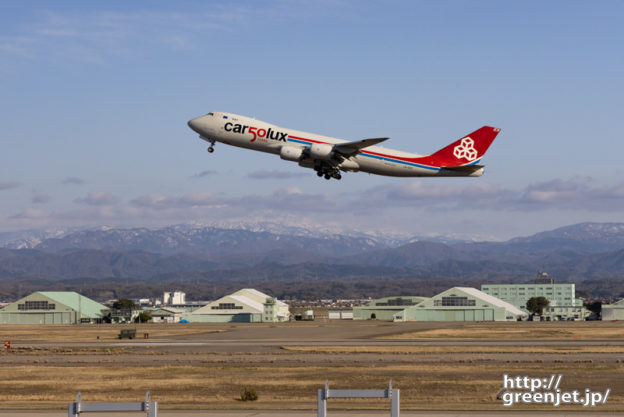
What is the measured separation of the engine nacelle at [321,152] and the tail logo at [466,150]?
1433cm

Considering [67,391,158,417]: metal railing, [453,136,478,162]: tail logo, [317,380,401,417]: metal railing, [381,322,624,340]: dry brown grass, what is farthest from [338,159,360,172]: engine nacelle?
[67,391,158,417]: metal railing

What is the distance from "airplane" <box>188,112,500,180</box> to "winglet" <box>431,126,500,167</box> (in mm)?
2434

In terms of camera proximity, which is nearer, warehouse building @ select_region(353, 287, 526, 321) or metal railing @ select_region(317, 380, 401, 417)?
metal railing @ select_region(317, 380, 401, 417)

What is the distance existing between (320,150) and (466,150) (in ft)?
55.1

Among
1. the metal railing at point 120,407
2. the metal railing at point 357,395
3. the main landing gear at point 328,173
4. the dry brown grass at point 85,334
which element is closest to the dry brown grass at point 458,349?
the main landing gear at point 328,173

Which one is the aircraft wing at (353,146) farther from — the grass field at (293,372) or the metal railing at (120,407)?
the metal railing at (120,407)

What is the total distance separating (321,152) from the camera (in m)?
71.8

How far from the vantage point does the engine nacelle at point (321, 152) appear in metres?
71.8

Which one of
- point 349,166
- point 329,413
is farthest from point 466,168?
point 329,413

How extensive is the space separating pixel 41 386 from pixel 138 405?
30429 mm

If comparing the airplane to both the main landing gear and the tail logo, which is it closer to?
the main landing gear

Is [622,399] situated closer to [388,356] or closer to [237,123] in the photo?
[388,356]

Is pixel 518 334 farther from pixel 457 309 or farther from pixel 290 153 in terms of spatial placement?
pixel 457 309

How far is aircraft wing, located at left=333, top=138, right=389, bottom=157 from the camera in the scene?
232 feet
